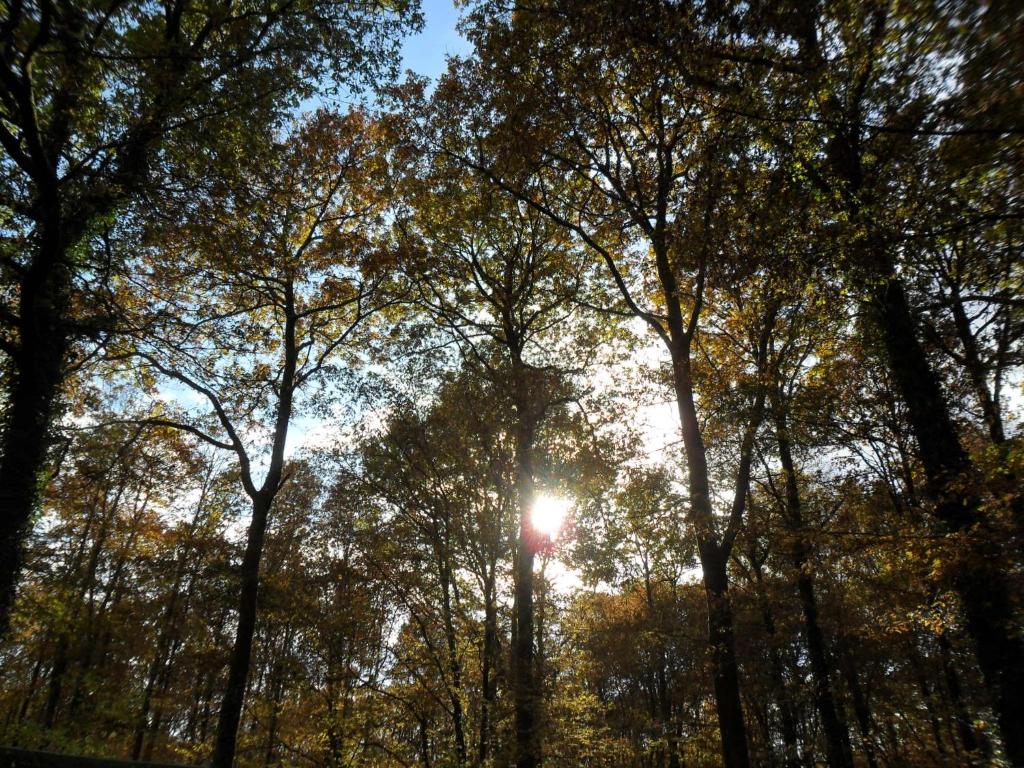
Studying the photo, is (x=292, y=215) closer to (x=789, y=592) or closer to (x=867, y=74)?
(x=867, y=74)

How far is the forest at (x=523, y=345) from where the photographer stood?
20.4 feet

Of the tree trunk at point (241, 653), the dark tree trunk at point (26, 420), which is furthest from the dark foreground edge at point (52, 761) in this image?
the tree trunk at point (241, 653)

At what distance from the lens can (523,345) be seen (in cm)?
1445

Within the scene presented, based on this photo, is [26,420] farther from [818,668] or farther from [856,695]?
[856,695]

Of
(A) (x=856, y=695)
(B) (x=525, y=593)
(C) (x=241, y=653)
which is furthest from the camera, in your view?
(A) (x=856, y=695)

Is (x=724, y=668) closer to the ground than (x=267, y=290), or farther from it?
closer to the ground

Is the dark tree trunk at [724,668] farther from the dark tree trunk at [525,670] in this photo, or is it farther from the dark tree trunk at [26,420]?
→ the dark tree trunk at [26,420]

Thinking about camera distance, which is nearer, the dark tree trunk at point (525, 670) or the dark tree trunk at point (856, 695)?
the dark tree trunk at point (525, 670)

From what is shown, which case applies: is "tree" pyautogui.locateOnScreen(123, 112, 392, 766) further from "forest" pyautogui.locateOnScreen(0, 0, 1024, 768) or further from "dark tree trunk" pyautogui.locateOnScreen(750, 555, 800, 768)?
"dark tree trunk" pyautogui.locateOnScreen(750, 555, 800, 768)

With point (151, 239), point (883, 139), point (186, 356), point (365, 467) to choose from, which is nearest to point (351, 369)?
point (365, 467)

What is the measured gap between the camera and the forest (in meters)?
6.21

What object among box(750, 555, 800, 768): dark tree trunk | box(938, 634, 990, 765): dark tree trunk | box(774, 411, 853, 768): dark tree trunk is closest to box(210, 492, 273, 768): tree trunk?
box(774, 411, 853, 768): dark tree trunk

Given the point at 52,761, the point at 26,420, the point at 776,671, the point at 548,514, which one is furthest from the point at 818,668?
the point at 26,420

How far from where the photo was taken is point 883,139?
618 centimetres
